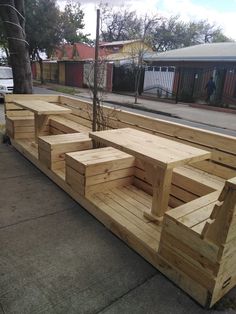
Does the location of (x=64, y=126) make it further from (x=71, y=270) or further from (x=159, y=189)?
(x=71, y=270)

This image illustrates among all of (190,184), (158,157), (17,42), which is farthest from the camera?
(17,42)

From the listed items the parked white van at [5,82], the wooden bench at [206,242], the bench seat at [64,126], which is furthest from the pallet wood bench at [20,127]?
the parked white van at [5,82]

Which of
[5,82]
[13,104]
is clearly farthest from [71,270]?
[5,82]

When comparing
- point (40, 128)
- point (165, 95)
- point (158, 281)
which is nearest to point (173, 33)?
point (165, 95)

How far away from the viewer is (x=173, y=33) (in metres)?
37.4

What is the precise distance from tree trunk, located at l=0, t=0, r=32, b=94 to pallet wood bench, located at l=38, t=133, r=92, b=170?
222 centimetres

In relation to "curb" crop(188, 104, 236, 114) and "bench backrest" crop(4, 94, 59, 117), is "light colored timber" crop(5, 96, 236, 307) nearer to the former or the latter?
"bench backrest" crop(4, 94, 59, 117)

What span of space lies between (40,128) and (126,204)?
2334 millimetres

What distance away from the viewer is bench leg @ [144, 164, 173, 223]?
2.43 meters

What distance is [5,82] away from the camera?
1116 cm

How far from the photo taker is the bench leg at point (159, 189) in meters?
2.43

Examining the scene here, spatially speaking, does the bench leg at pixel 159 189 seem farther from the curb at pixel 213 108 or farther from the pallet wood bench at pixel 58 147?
the curb at pixel 213 108

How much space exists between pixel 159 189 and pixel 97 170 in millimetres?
798

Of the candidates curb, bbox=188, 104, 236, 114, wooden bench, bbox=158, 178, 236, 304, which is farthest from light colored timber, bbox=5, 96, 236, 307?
curb, bbox=188, 104, 236, 114
